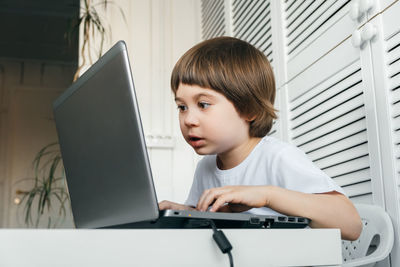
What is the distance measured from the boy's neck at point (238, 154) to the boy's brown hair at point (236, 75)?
0.07ft

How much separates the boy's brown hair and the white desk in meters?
0.53

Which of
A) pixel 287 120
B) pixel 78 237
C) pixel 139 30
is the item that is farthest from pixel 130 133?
pixel 139 30

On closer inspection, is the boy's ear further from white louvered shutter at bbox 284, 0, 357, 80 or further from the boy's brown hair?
white louvered shutter at bbox 284, 0, 357, 80

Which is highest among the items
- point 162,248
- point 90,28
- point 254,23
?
point 90,28

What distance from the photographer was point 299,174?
0.91 meters

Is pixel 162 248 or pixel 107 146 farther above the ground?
pixel 107 146

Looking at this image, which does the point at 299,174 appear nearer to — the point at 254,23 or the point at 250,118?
the point at 250,118

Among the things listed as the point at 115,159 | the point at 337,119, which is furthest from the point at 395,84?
the point at 115,159

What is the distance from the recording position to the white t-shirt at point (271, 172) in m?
0.89

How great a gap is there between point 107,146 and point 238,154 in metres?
0.50

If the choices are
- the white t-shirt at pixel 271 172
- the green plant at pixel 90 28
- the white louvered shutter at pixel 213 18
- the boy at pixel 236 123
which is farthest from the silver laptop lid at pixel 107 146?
the white louvered shutter at pixel 213 18

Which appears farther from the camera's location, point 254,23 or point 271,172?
point 254,23

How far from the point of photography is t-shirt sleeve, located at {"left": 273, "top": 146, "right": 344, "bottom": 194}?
0.88 metres

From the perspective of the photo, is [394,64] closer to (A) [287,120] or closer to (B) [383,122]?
(B) [383,122]
